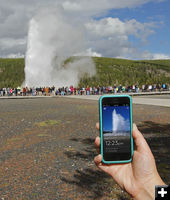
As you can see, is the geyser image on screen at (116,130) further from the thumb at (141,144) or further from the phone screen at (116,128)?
the thumb at (141,144)

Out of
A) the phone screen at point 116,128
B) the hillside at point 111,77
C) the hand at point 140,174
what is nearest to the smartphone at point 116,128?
the phone screen at point 116,128

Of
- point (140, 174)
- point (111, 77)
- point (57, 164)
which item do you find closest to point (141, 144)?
point (140, 174)

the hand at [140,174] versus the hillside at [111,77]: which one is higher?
the hillside at [111,77]

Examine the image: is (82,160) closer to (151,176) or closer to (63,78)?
(151,176)

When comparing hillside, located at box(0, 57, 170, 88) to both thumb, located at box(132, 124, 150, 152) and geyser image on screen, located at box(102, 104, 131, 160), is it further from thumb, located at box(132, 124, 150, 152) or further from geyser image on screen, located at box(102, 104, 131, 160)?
thumb, located at box(132, 124, 150, 152)

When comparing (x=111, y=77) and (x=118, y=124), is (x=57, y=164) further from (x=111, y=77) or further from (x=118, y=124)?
(x=111, y=77)
